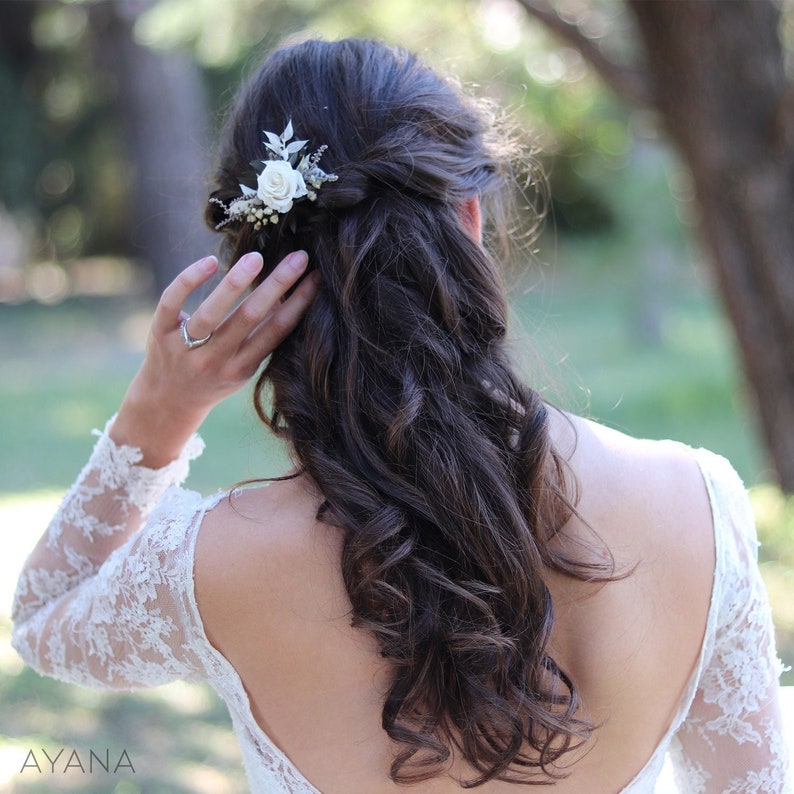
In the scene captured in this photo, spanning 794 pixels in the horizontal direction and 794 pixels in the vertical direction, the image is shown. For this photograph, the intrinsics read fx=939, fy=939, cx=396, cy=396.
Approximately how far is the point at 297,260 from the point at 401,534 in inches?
15.6

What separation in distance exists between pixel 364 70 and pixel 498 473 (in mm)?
604

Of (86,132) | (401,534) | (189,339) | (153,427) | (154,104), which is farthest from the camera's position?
(86,132)

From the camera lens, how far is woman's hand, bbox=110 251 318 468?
1.27 m

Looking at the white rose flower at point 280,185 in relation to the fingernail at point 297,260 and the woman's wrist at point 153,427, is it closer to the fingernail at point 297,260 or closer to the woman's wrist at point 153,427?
the fingernail at point 297,260

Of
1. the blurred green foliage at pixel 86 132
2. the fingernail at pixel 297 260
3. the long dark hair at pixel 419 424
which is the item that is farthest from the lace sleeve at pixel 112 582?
the blurred green foliage at pixel 86 132

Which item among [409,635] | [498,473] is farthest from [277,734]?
[498,473]

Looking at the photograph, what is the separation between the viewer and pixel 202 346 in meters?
1.37

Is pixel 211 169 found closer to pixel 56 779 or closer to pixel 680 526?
pixel 680 526

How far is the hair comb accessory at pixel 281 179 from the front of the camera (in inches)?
50.1

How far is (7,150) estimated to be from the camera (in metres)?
15.7

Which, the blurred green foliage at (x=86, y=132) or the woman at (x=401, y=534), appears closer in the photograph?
the woman at (x=401, y=534)

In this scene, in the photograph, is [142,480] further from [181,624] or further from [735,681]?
[735,681]

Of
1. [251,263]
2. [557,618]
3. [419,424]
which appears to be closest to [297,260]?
[251,263]

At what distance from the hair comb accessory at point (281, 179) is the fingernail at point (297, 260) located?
0.07 metres
